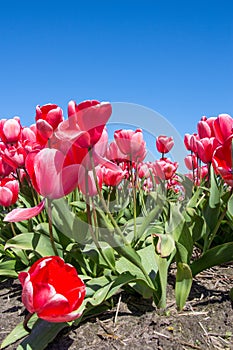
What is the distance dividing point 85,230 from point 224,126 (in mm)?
Result: 706

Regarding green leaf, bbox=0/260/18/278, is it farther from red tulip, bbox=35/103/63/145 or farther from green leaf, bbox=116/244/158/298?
red tulip, bbox=35/103/63/145

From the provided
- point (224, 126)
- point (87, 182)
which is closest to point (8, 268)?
point (87, 182)

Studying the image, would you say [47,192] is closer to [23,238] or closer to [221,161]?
[23,238]

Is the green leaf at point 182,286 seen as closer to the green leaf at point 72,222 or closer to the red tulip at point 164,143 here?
the green leaf at point 72,222

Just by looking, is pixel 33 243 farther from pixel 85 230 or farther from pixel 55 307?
pixel 55 307

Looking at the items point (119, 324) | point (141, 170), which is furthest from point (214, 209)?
point (141, 170)

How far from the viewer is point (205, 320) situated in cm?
151

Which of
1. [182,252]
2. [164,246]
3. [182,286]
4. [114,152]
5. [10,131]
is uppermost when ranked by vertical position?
[10,131]

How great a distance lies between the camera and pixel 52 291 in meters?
1.12

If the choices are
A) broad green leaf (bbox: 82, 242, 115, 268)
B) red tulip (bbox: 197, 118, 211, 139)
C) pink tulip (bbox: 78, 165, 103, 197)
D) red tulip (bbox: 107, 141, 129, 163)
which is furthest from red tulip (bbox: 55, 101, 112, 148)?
red tulip (bbox: 107, 141, 129, 163)

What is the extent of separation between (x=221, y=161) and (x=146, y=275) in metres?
0.56

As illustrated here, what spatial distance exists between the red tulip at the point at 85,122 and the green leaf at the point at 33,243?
0.64m

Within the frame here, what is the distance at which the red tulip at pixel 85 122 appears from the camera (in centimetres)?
114

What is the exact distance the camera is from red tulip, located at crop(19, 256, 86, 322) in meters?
1.11
